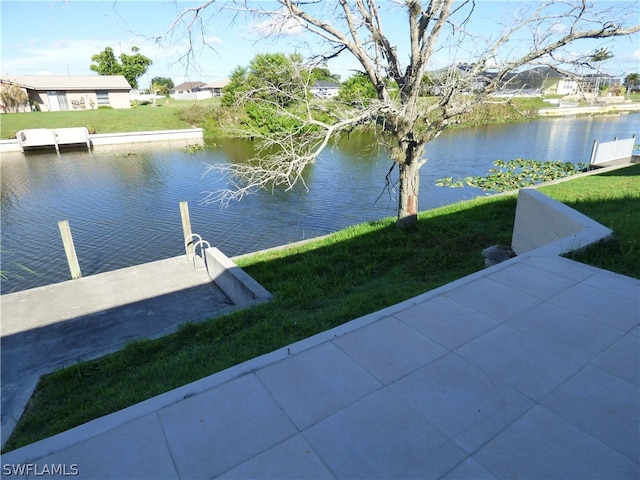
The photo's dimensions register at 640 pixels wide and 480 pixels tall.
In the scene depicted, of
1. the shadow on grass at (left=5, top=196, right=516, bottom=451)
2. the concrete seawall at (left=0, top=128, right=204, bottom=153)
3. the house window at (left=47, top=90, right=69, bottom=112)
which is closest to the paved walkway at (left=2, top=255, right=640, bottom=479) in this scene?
the shadow on grass at (left=5, top=196, right=516, bottom=451)

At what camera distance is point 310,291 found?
606 centimetres

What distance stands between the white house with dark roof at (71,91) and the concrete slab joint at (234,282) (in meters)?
47.8

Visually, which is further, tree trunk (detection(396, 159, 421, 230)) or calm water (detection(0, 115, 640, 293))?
calm water (detection(0, 115, 640, 293))

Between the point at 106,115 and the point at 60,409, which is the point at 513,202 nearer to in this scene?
the point at 60,409

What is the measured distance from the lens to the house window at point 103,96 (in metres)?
48.3

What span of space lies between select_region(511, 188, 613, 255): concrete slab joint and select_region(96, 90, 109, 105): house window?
176 ft

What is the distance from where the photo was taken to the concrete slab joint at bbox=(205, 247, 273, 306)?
6.18m

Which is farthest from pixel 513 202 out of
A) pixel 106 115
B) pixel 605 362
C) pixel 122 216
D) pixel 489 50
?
pixel 106 115

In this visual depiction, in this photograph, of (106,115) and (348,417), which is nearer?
(348,417)

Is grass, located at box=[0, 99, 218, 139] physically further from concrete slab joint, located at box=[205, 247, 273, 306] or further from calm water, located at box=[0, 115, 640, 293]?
concrete slab joint, located at box=[205, 247, 273, 306]

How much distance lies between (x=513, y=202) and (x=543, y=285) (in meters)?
6.87

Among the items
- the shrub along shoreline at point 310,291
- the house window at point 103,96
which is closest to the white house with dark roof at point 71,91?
the house window at point 103,96

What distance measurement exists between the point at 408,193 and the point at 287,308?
4037 millimetres

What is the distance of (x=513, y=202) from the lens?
33.9ft
